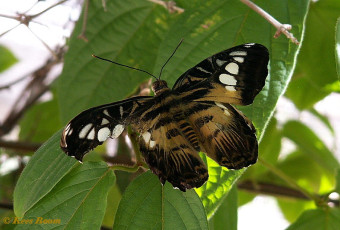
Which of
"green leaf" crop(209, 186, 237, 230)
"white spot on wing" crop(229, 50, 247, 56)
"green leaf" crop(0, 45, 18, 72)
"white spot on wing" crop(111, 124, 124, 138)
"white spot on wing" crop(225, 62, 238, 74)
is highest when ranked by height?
"white spot on wing" crop(229, 50, 247, 56)

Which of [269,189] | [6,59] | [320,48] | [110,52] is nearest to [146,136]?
[110,52]

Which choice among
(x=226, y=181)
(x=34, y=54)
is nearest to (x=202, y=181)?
(x=226, y=181)

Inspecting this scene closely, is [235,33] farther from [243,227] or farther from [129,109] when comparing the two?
[243,227]

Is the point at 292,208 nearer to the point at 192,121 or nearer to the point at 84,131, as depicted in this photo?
the point at 192,121

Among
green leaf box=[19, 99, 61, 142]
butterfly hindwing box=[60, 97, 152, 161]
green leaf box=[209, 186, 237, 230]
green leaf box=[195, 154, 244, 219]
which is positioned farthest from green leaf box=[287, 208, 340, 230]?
green leaf box=[19, 99, 61, 142]

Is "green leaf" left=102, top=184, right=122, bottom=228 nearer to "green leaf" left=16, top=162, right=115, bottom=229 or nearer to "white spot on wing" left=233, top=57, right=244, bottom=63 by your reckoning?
"green leaf" left=16, top=162, right=115, bottom=229
